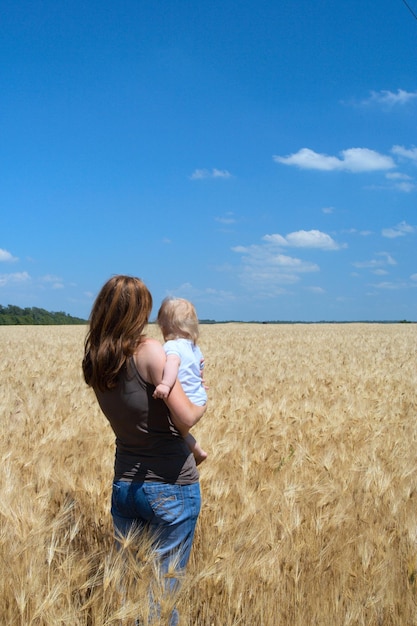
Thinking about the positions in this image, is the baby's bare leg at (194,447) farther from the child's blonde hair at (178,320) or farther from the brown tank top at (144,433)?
the child's blonde hair at (178,320)

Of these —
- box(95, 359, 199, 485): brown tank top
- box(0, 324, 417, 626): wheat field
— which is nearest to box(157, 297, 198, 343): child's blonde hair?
box(95, 359, 199, 485): brown tank top

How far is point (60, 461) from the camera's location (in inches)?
152

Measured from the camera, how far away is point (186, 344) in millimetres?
2416

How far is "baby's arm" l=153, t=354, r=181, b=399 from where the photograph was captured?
2078 mm

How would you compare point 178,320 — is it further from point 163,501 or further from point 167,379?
point 163,501

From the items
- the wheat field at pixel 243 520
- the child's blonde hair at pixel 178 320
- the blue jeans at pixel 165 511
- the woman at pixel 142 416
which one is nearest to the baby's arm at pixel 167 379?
the woman at pixel 142 416

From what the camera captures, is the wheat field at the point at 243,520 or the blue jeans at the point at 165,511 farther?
the blue jeans at the point at 165,511

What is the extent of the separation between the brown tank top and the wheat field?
29 cm

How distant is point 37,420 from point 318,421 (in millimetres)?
2719

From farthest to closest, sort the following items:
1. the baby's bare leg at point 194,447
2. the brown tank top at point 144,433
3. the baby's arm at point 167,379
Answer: the baby's bare leg at point 194,447, the brown tank top at point 144,433, the baby's arm at point 167,379

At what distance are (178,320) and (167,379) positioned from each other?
0.43 m

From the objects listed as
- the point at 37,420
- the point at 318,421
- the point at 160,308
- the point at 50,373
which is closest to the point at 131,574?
the point at 160,308

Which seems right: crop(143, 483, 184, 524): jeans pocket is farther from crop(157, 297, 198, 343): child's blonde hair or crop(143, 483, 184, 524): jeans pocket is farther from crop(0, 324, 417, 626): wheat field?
crop(157, 297, 198, 343): child's blonde hair

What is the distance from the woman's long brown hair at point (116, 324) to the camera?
216 centimetres
